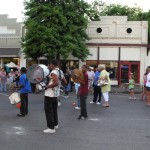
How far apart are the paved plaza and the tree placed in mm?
17860

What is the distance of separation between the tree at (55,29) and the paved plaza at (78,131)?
58.6ft

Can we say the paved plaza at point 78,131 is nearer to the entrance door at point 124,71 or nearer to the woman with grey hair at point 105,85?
the woman with grey hair at point 105,85

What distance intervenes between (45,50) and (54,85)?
2216 cm

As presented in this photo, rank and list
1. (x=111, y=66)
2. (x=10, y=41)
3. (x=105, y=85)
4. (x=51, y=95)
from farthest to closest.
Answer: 1. (x=10, y=41)
2. (x=111, y=66)
3. (x=105, y=85)
4. (x=51, y=95)

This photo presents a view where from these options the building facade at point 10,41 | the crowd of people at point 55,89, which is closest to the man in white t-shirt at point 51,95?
the crowd of people at point 55,89

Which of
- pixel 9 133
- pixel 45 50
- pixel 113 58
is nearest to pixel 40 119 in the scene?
pixel 9 133

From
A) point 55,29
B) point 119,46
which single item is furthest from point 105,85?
point 119,46

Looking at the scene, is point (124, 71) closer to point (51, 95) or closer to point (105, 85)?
point (105, 85)

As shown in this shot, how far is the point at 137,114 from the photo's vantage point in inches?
535

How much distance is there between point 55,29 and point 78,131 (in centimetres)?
2241

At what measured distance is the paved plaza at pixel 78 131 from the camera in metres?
8.00

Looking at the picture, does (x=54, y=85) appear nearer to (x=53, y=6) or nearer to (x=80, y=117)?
(x=80, y=117)

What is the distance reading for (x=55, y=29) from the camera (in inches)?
1241

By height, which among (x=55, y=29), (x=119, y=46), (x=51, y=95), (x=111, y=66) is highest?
(x=55, y=29)
